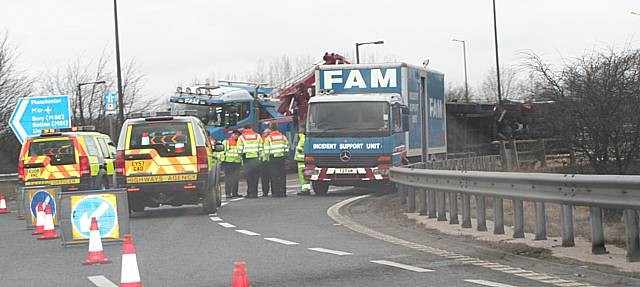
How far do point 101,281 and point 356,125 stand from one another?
14204mm

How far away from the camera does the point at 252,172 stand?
80.4 ft

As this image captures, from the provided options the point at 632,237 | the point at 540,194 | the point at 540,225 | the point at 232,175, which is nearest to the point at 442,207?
the point at 540,225

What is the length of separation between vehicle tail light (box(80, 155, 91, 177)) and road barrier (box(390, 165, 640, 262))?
811 centimetres

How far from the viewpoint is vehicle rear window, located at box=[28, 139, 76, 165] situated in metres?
22.0

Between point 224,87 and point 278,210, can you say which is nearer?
point 278,210

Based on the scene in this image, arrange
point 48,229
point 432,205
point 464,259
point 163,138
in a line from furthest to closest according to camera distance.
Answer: point 163,138
point 432,205
point 48,229
point 464,259

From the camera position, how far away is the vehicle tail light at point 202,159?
61.2 feet

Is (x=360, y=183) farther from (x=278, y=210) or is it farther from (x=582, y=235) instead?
(x=582, y=235)

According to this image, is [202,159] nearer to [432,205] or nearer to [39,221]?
[39,221]

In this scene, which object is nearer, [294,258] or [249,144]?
[294,258]

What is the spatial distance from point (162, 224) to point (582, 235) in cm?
734

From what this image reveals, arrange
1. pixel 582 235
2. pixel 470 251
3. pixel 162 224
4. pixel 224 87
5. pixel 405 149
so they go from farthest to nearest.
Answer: pixel 224 87
pixel 405 149
pixel 162 224
pixel 582 235
pixel 470 251

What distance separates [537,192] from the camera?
11.4 m

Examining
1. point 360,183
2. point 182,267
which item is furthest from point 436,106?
point 182,267
